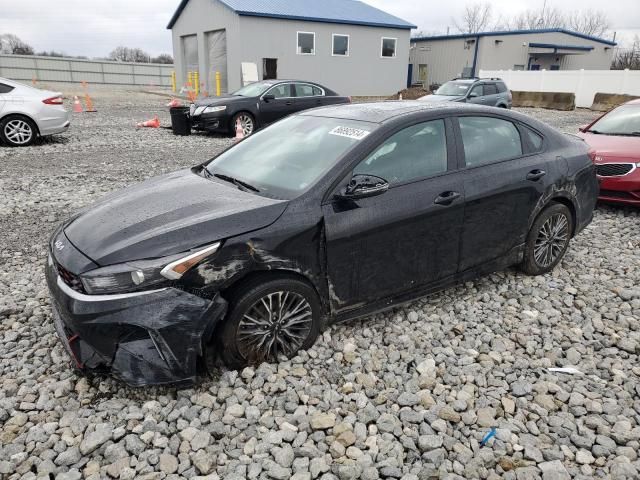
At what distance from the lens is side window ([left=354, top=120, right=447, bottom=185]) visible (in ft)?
11.7

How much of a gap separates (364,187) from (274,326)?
1059mm

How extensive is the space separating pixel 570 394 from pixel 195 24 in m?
28.6

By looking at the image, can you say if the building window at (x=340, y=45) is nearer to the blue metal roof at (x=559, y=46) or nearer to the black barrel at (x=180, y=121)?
the black barrel at (x=180, y=121)

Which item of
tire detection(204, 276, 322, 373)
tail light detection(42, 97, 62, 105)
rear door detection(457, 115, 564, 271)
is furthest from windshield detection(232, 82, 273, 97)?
tire detection(204, 276, 322, 373)

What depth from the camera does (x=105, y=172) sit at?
8906mm

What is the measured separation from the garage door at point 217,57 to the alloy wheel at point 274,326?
2456 cm

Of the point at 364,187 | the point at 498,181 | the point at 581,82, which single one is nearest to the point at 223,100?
the point at 498,181

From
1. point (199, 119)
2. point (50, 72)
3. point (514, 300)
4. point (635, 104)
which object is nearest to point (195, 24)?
point (199, 119)

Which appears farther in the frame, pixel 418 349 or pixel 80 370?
pixel 418 349

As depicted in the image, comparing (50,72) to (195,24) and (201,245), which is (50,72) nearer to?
(195,24)

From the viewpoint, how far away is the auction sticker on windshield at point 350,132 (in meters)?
3.58

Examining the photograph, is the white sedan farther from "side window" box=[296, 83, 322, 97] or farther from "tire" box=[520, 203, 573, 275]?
"tire" box=[520, 203, 573, 275]

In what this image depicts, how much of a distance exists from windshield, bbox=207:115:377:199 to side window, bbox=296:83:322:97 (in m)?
10.4

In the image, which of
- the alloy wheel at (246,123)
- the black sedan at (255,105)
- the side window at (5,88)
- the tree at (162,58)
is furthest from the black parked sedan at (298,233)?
the tree at (162,58)
